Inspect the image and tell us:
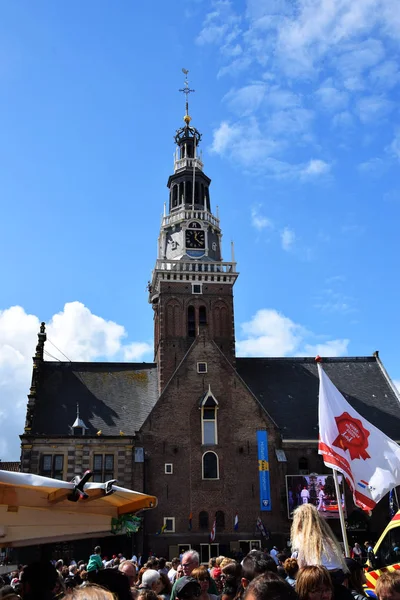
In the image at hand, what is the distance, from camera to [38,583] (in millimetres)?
6062

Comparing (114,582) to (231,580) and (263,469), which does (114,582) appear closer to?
(231,580)

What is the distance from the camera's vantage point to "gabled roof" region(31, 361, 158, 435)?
41062 mm

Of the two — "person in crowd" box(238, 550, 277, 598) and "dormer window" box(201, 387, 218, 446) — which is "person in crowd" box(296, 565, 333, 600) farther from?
"dormer window" box(201, 387, 218, 446)

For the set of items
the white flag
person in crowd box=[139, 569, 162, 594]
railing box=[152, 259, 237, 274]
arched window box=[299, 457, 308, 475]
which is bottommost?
person in crowd box=[139, 569, 162, 594]

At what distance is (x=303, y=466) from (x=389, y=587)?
36.8 m

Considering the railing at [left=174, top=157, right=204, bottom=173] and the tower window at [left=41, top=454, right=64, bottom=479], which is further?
the railing at [left=174, top=157, right=204, bottom=173]

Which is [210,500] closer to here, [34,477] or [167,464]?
[167,464]

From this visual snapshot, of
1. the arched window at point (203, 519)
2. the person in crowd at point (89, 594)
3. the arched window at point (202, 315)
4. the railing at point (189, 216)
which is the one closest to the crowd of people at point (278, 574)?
the person in crowd at point (89, 594)

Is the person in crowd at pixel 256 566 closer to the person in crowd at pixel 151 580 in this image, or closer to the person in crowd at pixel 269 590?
the person in crowd at pixel 151 580

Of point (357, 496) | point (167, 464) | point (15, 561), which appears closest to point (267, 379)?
point (167, 464)

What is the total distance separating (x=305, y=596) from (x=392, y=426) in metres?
41.1

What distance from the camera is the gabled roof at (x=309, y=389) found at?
43281mm

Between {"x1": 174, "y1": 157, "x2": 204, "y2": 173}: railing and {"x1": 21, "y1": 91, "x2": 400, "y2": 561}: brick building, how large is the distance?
6938 mm

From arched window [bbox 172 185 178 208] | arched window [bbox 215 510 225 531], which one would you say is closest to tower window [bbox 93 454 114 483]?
arched window [bbox 215 510 225 531]
